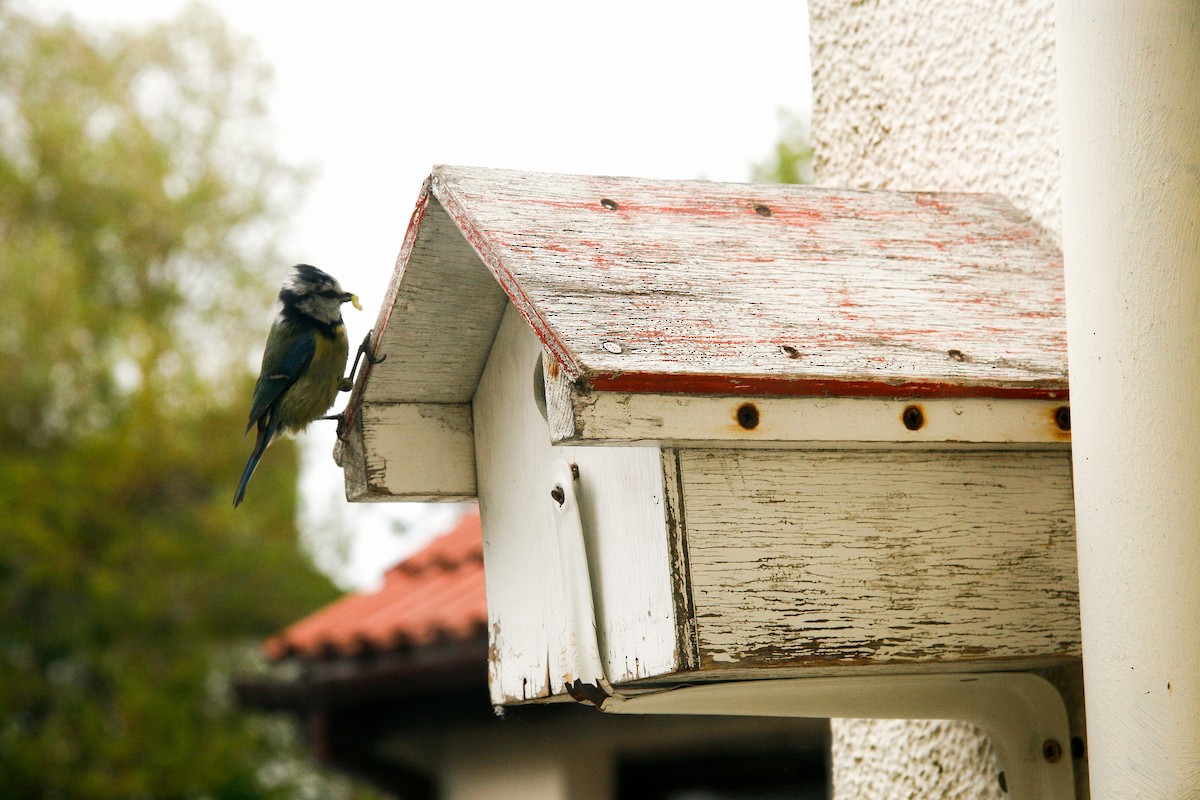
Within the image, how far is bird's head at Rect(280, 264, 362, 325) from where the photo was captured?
2.67 meters

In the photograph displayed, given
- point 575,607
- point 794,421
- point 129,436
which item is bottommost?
point 575,607

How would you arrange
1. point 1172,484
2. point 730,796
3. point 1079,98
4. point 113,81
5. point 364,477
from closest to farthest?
1. point 1172,484
2. point 1079,98
3. point 364,477
4. point 730,796
5. point 113,81

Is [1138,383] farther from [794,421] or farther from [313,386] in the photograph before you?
[313,386]

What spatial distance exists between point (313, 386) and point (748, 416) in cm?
167

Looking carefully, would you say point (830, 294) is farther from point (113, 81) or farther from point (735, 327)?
point (113, 81)

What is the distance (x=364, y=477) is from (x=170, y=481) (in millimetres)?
10711

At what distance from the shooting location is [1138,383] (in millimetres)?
1179

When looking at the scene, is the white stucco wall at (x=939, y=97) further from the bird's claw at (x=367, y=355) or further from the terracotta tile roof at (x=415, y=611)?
the terracotta tile roof at (x=415, y=611)

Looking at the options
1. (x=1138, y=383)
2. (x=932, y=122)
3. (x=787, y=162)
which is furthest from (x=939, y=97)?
(x=787, y=162)

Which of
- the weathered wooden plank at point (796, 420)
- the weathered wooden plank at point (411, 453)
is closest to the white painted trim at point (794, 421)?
the weathered wooden plank at point (796, 420)

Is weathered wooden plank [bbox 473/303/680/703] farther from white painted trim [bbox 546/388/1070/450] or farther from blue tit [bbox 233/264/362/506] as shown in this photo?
blue tit [bbox 233/264/362/506]

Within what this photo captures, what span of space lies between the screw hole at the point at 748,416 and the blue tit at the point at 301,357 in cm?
157

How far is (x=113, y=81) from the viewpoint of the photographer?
12.8 meters

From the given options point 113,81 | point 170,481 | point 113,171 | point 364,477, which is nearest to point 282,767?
point 170,481
